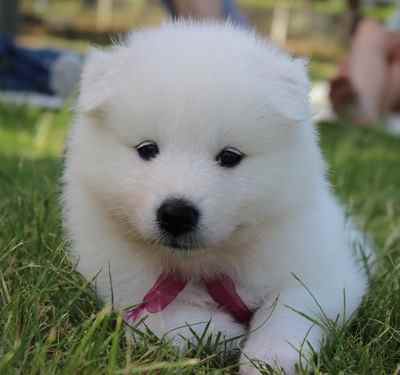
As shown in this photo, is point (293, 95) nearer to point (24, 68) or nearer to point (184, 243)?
point (184, 243)

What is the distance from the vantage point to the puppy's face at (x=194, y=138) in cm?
257

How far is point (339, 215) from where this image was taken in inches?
148

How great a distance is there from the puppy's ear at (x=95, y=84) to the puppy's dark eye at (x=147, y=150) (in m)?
0.26

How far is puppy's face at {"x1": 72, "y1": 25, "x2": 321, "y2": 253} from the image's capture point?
2.57 metres

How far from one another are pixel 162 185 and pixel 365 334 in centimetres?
116

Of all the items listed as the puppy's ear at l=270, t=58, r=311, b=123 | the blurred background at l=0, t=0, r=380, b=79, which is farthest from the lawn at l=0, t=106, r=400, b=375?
the blurred background at l=0, t=0, r=380, b=79

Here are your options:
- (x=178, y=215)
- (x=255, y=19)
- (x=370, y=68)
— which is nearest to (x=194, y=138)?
(x=178, y=215)

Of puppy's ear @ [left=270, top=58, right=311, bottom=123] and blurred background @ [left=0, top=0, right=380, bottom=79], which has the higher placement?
puppy's ear @ [left=270, top=58, right=311, bottom=123]

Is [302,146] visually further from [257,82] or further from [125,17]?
[125,17]

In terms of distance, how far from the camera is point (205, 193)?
8.34ft

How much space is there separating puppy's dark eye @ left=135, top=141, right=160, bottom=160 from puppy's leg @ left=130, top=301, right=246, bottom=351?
623 millimetres

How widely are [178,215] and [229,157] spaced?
1.05 feet

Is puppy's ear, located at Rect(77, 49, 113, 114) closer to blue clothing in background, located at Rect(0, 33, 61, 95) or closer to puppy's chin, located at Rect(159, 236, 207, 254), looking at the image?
puppy's chin, located at Rect(159, 236, 207, 254)

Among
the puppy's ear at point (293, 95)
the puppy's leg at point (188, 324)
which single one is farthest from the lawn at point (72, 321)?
the puppy's ear at point (293, 95)
